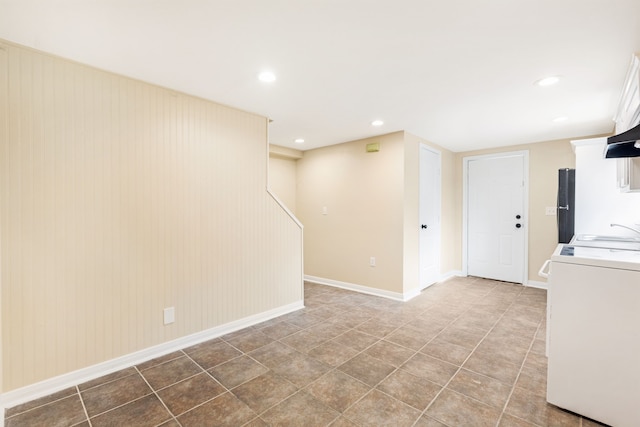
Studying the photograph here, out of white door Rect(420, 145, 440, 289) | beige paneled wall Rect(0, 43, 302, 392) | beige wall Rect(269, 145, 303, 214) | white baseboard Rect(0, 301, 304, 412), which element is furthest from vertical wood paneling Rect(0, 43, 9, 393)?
white door Rect(420, 145, 440, 289)

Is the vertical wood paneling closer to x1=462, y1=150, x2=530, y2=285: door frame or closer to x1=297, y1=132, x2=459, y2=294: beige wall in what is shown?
x1=297, y1=132, x2=459, y2=294: beige wall

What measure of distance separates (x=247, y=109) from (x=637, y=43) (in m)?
2.99

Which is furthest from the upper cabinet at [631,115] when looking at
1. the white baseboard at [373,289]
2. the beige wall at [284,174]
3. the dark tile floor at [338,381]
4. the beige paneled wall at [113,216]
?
the beige wall at [284,174]

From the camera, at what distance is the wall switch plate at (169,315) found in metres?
2.58

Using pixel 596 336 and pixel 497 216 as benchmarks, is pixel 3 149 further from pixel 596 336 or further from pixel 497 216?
pixel 497 216

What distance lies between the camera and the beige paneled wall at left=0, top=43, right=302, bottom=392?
1.93 m

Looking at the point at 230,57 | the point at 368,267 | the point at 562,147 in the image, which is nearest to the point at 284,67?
the point at 230,57

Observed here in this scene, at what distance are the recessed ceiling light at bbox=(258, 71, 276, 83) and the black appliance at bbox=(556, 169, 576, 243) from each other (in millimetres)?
3873

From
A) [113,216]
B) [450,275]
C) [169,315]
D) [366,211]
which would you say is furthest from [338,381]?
[450,275]

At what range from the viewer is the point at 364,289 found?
4.43 m

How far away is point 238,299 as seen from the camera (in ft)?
10.2

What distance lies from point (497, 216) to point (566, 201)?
1.18 m

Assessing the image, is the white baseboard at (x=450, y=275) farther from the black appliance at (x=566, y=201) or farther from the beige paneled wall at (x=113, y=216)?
the beige paneled wall at (x=113, y=216)

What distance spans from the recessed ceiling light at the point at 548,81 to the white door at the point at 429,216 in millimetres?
1942
